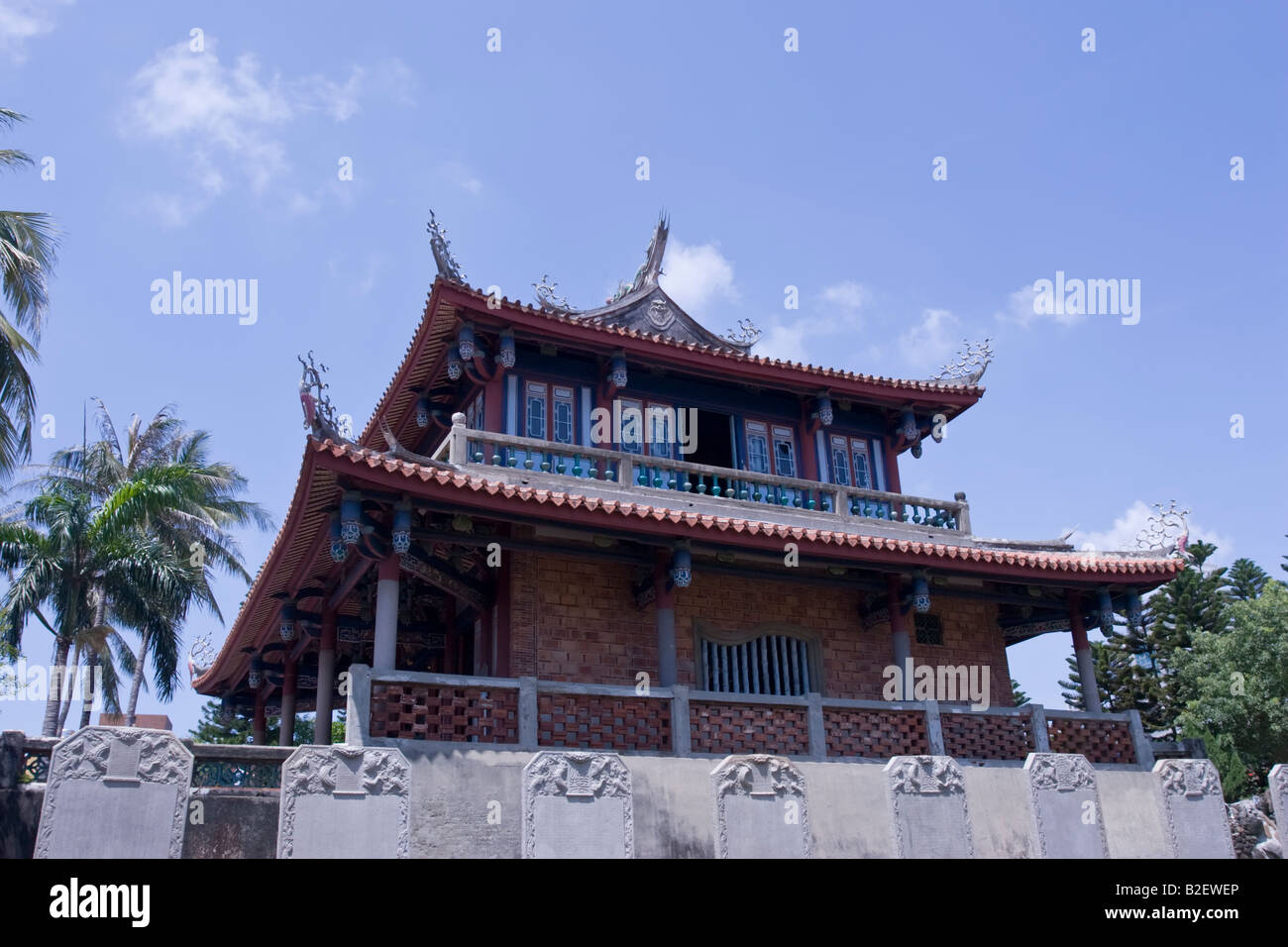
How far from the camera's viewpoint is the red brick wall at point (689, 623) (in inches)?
528

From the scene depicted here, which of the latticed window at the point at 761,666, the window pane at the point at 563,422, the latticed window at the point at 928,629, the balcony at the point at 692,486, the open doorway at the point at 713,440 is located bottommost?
the latticed window at the point at 761,666

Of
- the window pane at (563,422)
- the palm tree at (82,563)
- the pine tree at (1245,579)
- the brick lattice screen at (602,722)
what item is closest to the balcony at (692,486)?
the window pane at (563,422)

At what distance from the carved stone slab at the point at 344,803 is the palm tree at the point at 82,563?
1526cm

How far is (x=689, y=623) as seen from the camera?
1435 centimetres

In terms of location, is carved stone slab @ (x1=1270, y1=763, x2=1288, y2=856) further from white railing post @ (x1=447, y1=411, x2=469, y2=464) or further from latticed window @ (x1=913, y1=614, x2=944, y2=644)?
white railing post @ (x1=447, y1=411, x2=469, y2=464)

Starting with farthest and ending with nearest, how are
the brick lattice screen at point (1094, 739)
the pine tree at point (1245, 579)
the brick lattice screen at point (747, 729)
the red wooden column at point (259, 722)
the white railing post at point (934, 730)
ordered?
the pine tree at point (1245, 579) < the red wooden column at point (259, 722) < the brick lattice screen at point (1094, 739) < the white railing post at point (934, 730) < the brick lattice screen at point (747, 729)

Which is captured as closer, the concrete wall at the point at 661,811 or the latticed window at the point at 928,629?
the concrete wall at the point at 661,811

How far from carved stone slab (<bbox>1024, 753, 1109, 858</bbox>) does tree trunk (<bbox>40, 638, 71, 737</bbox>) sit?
20.2 m

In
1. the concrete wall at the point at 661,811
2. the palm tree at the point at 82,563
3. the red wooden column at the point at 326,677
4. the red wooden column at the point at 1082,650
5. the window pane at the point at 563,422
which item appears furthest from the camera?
the palm tree at the point at 82,563

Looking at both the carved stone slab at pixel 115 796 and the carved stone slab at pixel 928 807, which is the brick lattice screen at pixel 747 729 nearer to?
the carved stone slab at pixel 928 807

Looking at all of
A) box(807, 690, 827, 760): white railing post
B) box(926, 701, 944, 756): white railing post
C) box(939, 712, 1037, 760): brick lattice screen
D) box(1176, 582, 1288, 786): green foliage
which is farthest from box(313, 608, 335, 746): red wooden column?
box(1176, 582, 1288, 786): green foliage

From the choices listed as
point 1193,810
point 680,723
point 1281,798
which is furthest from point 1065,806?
point 680,723
